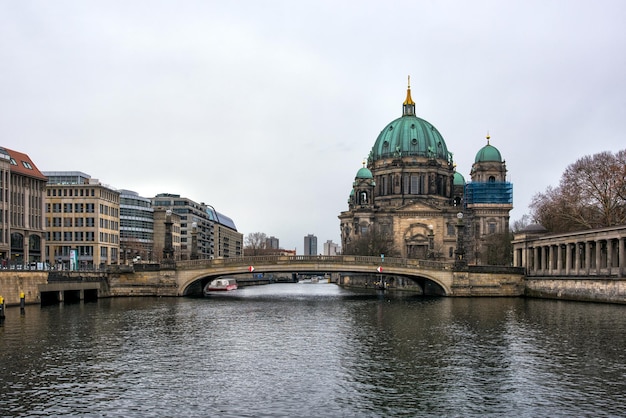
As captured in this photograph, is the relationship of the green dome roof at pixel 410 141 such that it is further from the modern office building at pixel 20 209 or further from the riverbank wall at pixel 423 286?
the modern office building at pixel 20 209

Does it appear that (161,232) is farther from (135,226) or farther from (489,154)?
(489,154)

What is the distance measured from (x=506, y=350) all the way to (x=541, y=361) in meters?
3.84

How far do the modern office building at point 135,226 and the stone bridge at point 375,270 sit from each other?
60.3 metres

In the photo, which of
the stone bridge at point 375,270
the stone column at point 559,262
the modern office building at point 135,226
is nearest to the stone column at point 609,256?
the stone column at point 559,262

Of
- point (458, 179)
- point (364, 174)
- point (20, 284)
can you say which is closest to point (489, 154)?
point (458, 179)

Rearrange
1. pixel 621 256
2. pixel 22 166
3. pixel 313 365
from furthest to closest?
1. pixel 22 166
2. pixel 621 256
3. pixel 313 365

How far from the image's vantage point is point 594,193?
89688 millimetres

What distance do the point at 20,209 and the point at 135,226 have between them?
5732 centimetres

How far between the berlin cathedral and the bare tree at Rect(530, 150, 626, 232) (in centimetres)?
6094

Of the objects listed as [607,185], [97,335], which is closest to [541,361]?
[97,335]

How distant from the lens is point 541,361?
33.9m

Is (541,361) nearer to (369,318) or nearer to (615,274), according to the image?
(369,318)

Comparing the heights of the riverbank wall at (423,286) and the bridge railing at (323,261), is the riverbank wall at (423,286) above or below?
below

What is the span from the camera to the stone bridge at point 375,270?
277 ft
